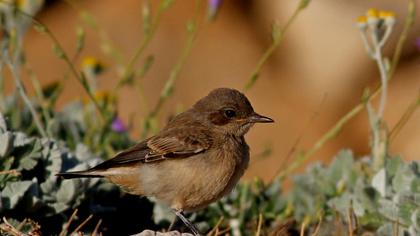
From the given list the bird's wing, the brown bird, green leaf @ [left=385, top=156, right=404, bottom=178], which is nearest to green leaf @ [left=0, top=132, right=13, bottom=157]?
the brown bird

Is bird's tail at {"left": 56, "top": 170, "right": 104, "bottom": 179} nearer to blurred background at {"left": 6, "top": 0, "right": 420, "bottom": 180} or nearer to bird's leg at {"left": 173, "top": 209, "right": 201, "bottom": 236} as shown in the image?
bird's leg at {"left": 173, "top": 209, "right": 201, "bottom": 236}

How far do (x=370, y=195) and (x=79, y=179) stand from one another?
1880mm

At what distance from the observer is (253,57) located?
1099 cm

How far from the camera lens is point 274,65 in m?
11.0

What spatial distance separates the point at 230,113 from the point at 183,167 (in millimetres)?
600

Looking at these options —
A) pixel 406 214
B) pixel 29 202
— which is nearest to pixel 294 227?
pixel 406 214

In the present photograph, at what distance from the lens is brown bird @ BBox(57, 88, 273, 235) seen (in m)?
5.65

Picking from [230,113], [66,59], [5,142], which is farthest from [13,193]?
[230,113]

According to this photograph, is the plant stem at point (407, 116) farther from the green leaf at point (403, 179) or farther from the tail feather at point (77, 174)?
the tail feather at point (77, 174)

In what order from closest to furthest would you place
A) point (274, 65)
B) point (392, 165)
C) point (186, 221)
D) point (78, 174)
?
point (78, 174) < point (186, 221) < point (392, 165) < point (274, 65)

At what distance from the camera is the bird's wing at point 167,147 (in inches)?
227

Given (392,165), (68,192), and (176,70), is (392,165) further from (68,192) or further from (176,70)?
(68,192)

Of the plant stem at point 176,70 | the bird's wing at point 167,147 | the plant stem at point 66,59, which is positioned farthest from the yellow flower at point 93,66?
the bird's wing at point 167,147

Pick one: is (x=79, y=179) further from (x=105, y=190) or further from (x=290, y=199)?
(x=290, y=199)
